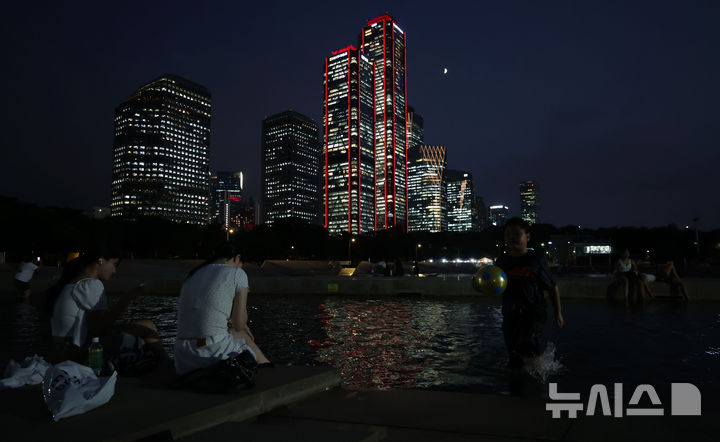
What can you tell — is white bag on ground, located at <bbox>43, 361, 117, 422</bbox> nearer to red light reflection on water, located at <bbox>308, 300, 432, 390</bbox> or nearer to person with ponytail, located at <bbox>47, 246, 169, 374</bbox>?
person with ponytail, located at <bbox>47, 246, 169, 374</bbox>

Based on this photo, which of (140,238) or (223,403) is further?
(140,238)

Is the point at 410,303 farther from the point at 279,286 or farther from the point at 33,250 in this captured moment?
the point at 33,250

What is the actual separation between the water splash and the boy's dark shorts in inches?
5.0

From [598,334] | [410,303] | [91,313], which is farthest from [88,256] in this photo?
[410,303]

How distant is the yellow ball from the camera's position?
5793 mm

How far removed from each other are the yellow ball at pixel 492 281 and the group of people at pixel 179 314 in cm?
288

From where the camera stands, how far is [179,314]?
4457mm

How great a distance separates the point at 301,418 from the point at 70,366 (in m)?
1.92

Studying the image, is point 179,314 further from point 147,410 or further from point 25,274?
point 25,274

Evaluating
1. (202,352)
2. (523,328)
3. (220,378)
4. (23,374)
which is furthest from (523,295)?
(23,374)

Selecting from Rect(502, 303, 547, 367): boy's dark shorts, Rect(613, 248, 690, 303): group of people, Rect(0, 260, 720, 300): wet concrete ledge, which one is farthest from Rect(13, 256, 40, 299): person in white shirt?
Rect(613, 248, 690, 303): group of people

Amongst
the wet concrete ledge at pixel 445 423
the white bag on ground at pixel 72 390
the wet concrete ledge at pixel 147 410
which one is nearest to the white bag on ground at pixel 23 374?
the wet concrete ledge at pixel 147 410

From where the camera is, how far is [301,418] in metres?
3.97

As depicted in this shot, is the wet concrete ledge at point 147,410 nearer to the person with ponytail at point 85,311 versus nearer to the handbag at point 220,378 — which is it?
the handbag at point 220,378
